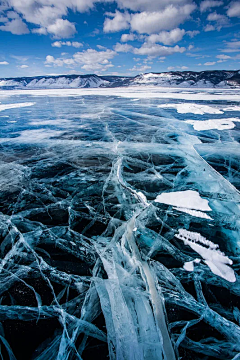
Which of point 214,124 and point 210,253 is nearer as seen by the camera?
point 210,253

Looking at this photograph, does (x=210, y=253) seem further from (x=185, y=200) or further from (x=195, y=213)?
(x=185, y=200)

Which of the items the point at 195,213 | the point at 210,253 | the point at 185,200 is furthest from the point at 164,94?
the point at 210,253

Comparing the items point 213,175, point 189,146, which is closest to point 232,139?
point 189,146

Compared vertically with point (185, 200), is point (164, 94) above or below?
above

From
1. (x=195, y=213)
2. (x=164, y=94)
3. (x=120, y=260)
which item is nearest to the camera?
(x=120, y=260)

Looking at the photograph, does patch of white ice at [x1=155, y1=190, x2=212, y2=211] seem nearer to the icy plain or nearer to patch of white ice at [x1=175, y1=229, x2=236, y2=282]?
the icy plain

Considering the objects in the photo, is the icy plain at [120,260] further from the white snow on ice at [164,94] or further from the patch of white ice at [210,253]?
the white snow on ice at [164,94]

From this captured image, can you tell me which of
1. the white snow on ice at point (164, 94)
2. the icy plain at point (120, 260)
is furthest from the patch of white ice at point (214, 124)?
the white snow on ice at point (164, 94)

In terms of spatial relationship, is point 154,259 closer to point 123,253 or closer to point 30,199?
point 123,253
